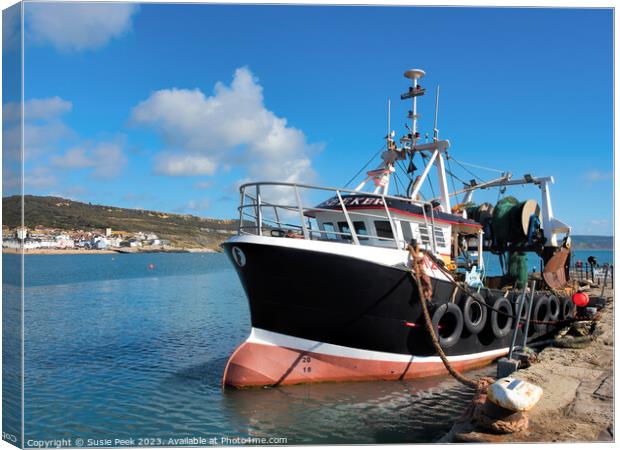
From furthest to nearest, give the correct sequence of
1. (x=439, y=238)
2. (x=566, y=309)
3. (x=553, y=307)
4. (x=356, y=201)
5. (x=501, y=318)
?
(x=566, y=309), (x=553, y=307), (x=501, y=318), (x=439, y=238), (x=356, y=201)

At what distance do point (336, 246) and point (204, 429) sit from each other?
165 inches

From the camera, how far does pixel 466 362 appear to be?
1263 cm

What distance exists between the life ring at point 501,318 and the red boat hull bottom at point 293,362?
12.1 feet

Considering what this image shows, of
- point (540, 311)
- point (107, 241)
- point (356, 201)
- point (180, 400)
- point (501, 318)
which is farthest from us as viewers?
point (107, 241)

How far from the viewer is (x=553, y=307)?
16000 millimetres

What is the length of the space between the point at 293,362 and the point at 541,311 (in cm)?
861

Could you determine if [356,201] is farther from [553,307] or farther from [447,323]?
[553,307]

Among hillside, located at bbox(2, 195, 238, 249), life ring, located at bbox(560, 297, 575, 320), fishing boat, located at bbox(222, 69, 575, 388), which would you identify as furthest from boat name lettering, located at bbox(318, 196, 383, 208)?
hillside, located at bbox(2, 195, 238, 249)

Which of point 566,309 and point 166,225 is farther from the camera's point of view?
point 166,225

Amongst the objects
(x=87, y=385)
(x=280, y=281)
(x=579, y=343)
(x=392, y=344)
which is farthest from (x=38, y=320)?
(x=579, y=343)

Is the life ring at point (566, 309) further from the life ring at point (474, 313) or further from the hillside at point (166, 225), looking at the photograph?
the hillside at point (166, 225)

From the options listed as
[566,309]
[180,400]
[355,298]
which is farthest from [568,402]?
[566,309]

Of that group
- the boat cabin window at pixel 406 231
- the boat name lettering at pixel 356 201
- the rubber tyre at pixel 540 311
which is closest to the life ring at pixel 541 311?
the rubber tyre at pixel 540 311

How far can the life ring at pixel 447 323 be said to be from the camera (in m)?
11.4
